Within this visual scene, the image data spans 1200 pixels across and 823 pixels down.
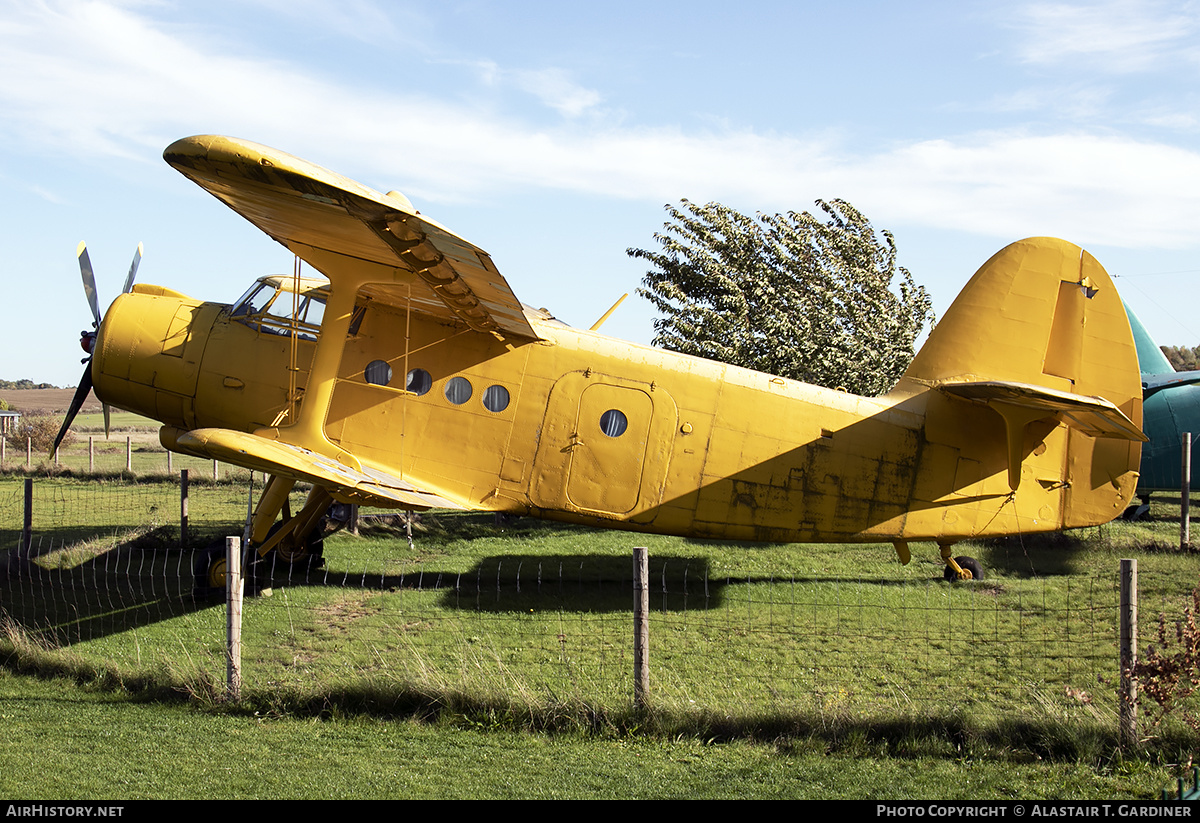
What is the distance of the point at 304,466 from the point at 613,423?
349 cm

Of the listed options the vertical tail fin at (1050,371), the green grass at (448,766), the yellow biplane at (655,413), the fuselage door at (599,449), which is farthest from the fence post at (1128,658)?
the fuselage door at (599,449)

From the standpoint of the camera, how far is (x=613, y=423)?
1022 cm

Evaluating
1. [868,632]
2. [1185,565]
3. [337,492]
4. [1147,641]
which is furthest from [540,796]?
[1185,565]

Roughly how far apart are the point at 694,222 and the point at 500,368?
920 centimetres

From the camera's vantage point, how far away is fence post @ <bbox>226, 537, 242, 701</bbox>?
7.00 meters

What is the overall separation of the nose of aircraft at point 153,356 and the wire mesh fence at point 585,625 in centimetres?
229

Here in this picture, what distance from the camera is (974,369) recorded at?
10.7 meters

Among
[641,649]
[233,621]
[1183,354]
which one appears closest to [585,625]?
[641,649]

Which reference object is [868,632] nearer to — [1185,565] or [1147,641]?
[1147,641]

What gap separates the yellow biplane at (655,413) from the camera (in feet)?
33.3

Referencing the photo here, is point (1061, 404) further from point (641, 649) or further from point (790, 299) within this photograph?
point (790, 299)

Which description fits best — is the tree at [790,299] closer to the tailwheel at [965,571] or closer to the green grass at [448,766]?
the tailwheel at [965,571]
